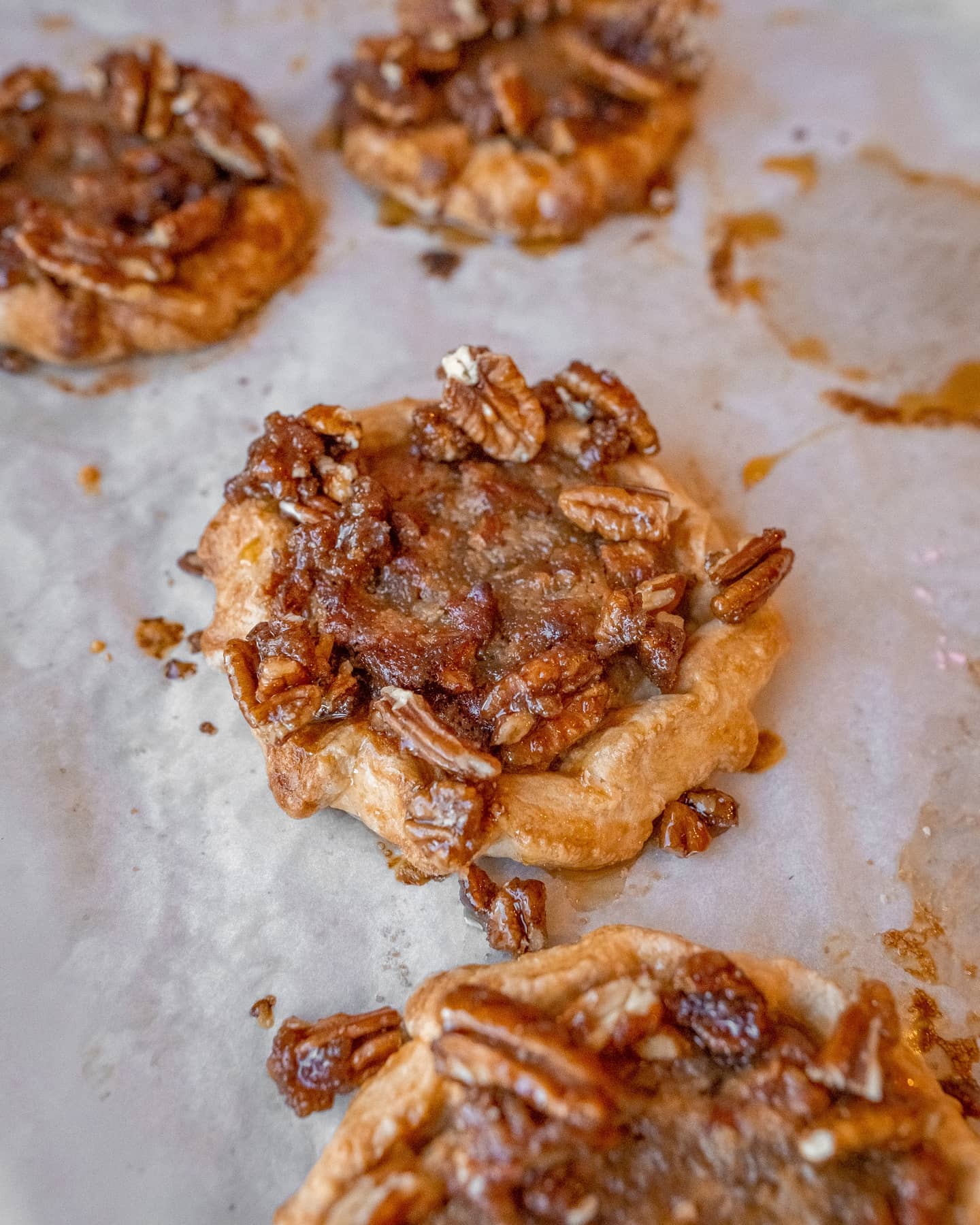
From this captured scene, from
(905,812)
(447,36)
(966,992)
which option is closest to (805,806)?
(905,812)

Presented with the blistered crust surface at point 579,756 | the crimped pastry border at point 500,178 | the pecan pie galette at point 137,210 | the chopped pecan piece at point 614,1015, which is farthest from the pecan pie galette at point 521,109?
the chopped pecan piece at point 614,1015

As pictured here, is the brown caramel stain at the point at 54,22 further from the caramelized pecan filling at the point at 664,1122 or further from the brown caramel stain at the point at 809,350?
the caramelized pecan filling at the point at 664,1122

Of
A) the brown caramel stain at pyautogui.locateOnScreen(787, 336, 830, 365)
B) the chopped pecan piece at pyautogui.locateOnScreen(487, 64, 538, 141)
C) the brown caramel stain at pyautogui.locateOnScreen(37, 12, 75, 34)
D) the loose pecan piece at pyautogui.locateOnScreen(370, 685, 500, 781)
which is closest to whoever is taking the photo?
the loose pecan piece at pyautogui.locateOnScreen(370, 685, 500, 781)

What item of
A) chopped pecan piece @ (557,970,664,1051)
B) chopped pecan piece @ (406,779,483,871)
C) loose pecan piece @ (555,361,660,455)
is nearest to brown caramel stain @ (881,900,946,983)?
chopped pecan piece @ (557,970,664,1051)

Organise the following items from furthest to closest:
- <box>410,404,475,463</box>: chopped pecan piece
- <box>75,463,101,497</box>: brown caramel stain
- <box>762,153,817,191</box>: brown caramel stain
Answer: <box>762,153,817,191</box>: brown caramel stain < <box>75,463,101,497</box>: brown caramel stain < <box>410,404,475,463</box>: chopped pecan piece

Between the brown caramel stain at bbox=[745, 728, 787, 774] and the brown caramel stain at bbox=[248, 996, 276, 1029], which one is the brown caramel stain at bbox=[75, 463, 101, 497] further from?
the brown caramel stain at bbox=[745, 728, 787, 774]

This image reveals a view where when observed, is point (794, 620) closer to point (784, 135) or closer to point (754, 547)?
point (754, 547)
